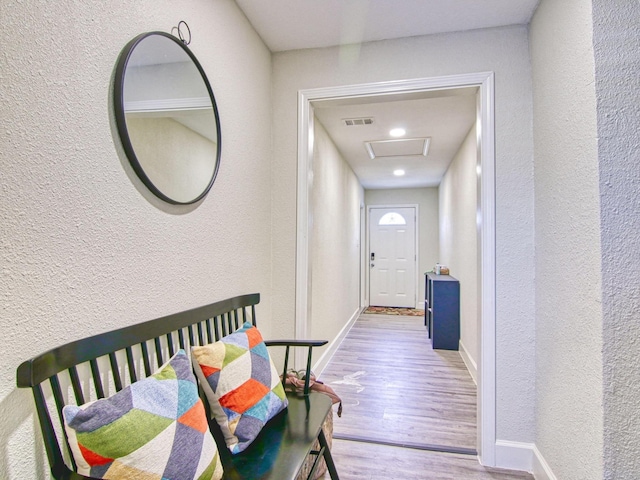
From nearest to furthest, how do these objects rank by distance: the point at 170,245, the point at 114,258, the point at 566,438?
the point at 114,258, the point at 170,245, the point at 566,438

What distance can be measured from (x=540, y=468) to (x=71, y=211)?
225 cm

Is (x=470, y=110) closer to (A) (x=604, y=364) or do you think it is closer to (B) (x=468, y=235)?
(B) (x=468, y=235)

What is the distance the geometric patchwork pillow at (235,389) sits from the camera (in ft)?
4.13

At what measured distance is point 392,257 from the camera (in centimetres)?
709

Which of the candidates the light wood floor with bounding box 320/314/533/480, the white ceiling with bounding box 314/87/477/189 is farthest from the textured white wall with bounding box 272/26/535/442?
the light wood floor with bounding box 320/314/533/480

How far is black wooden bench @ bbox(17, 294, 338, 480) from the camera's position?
848mm

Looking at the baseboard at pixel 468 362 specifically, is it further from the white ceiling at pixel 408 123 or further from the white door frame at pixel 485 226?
the white ceiling at pixel 408 123

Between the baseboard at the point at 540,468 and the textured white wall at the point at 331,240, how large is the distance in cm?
137

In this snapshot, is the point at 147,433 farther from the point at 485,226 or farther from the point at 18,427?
the point at 485,226

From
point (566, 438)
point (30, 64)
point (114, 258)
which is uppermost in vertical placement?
point (30, 64)

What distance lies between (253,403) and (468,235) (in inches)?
121

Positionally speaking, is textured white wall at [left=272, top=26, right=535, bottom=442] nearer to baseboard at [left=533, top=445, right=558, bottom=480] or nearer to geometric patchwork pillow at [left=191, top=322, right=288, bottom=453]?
baseboard at [left=533, top=445, right=558, bottom=480]

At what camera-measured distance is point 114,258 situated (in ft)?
3.62

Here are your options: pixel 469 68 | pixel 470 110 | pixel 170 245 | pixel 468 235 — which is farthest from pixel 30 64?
pixel 468 235
